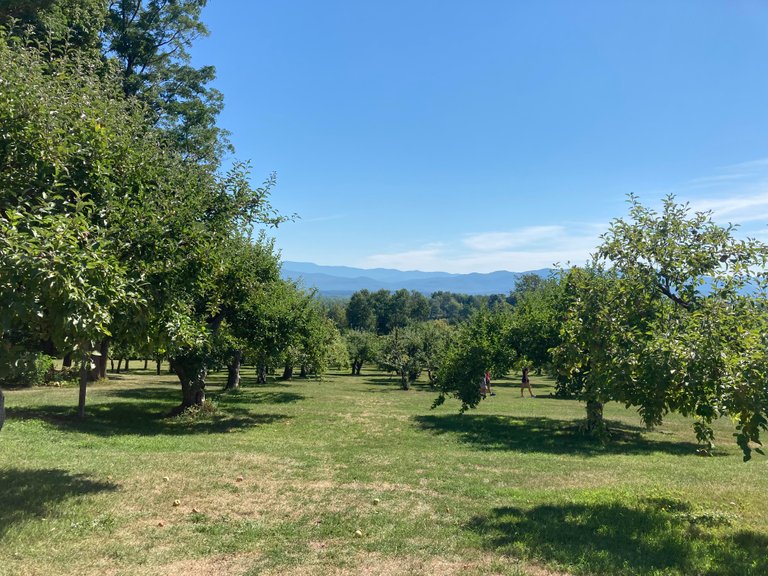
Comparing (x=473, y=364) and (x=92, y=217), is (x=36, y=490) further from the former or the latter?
(x=473, y=364)

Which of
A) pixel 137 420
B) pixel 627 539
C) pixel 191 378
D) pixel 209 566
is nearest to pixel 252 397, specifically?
pixel 191 378

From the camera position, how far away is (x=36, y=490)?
27.6 ft

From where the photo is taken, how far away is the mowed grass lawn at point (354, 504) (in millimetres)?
6367

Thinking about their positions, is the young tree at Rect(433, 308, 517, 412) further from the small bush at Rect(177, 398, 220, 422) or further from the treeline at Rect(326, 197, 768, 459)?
the treeline at Rect(326, 197, 768, 459)

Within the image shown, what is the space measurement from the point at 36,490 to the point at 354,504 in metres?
5.49

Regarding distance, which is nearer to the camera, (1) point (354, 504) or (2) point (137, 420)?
(1) point (354, 504)

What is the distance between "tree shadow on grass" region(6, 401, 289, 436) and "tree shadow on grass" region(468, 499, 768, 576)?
500 inches

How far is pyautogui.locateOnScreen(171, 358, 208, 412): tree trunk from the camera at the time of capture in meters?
20.3

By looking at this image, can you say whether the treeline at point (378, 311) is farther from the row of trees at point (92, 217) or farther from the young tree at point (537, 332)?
the row of trees at point (92, 217)

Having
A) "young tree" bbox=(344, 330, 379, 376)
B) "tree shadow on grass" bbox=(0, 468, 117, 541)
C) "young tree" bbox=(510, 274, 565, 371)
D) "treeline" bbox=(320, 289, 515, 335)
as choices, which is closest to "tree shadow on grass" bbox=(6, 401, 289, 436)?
"tree shadow on grass" bbox=(0, 468, 117, 541)

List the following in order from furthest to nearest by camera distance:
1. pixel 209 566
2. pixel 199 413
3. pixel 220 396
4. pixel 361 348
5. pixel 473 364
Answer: pixel 361 348, pixel 220 396, pixel 473 364, pixel 199 413, pixel 209 566

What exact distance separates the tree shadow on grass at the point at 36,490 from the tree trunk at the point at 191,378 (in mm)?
10449

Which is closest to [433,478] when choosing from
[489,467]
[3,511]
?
[489,467]

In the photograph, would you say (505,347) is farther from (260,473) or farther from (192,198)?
(192,198)
